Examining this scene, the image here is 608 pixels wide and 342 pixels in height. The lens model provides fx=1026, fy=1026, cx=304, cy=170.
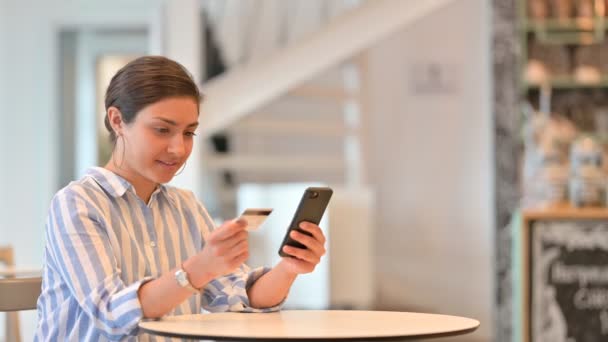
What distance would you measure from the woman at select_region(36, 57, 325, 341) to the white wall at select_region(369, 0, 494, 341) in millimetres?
5019

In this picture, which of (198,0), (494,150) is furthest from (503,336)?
(198,0)

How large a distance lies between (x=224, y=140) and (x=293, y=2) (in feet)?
3.65

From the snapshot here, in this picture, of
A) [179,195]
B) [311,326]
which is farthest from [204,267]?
[179,195]

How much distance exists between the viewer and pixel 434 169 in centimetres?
715

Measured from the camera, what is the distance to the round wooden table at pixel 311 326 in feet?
5.09

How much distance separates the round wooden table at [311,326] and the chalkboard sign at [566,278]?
9.12 ft

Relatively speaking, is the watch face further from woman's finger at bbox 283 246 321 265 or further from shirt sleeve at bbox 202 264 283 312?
shirt sleeve at bbox 202 264 283 312

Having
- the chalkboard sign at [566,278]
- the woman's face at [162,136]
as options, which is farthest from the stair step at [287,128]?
the woman's face at [162,136]

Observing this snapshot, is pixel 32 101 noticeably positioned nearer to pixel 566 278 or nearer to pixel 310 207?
pixel 566 278

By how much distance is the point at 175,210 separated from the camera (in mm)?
2090

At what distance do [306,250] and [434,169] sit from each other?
17.5 ft

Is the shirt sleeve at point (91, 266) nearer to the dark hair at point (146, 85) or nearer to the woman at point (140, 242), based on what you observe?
the woman at point (140, 242)

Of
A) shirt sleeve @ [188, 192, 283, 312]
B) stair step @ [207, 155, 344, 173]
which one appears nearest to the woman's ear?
shirt sleeve @ [188, 192, 283, 312]

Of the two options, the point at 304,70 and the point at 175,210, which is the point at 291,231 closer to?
the point at 175,210
